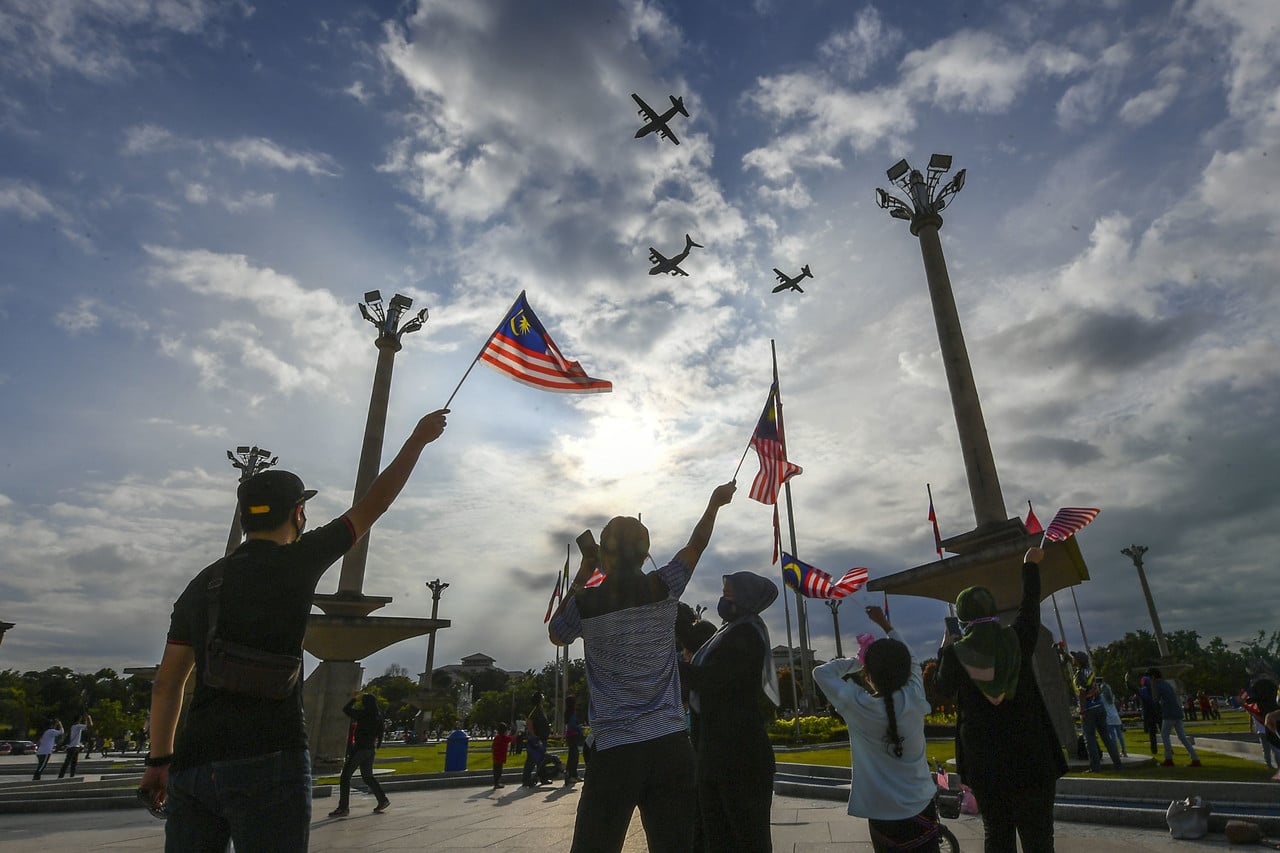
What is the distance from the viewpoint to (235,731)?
84.1 inches

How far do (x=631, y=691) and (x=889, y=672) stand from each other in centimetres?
174

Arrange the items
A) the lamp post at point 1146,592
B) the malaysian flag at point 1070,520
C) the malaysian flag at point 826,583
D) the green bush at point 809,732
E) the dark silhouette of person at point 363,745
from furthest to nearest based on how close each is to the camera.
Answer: the lamp post at point 1146,592, the green bush at point 809,732, the malaysian flag at point 826,583, the dark silhouette of person at point 363,745, the malaysian flag at point 1070,520

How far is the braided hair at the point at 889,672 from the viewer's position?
154 inches

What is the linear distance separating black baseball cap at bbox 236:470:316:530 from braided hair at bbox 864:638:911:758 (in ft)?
10.3

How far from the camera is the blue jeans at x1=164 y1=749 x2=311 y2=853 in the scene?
208 cm

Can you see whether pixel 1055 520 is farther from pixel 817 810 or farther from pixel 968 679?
pixel 817 810

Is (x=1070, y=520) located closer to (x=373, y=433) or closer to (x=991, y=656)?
(x=991, y=656)

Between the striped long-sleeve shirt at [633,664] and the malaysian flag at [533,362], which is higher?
the malaysian flag at [533,362]

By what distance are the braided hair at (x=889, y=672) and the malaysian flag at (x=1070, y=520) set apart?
7.61 feet

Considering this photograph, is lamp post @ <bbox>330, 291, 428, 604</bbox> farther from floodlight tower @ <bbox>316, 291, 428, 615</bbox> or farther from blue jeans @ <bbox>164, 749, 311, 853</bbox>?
blue jeans @ <bbox>164, 749, 311, 853</bbox>

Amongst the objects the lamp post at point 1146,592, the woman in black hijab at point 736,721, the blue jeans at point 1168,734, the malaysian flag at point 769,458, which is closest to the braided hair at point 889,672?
the woman in black hijab at point 736,721

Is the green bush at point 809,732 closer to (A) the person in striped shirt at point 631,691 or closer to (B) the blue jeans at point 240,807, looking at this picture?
(A) the person in striped shirt at point 631,691

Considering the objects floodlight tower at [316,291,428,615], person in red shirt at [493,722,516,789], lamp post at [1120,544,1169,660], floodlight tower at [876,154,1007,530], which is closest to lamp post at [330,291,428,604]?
floodlight tower at [316,291,428,615]

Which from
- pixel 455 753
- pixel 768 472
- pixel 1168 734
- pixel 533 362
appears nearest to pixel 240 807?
pixel 533 362
